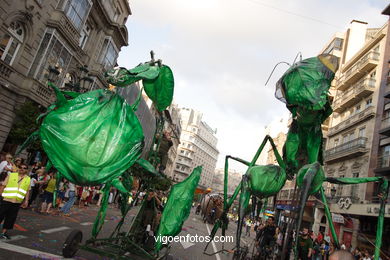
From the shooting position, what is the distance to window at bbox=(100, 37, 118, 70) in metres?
23.9

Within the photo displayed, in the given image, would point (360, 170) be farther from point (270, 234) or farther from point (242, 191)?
point (242, 191)

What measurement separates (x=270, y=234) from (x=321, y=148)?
228 inches

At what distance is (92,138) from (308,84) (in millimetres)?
2087

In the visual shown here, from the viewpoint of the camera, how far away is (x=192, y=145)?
112188mm

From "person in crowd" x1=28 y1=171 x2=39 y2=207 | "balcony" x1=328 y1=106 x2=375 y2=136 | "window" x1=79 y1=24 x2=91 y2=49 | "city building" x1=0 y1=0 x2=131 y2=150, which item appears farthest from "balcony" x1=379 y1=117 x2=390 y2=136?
"window" x1=79 y1=24 x2=91 y2=49

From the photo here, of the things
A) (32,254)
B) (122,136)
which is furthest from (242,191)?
(32,254)

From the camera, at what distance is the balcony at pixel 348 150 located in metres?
22.6

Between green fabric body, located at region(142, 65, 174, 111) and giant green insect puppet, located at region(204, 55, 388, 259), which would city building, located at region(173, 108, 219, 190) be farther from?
giant green insect puppet, located at region(204, 55, 388, 259)

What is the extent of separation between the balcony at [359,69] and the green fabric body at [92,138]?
84.2 feet

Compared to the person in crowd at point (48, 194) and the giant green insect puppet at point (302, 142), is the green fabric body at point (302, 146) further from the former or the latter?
the person in crowd at point (48, 194)

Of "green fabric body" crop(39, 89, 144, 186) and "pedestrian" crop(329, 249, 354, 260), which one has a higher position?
"green fabric body" crop(39, 89, 144, 186)

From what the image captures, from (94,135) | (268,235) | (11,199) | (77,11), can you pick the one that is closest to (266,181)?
(94,135)

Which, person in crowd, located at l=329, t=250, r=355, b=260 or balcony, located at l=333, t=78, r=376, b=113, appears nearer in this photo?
person in crowd, located at l=329, t=250, r=355, b=260

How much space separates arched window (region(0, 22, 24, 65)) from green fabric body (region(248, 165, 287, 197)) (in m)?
15.1
